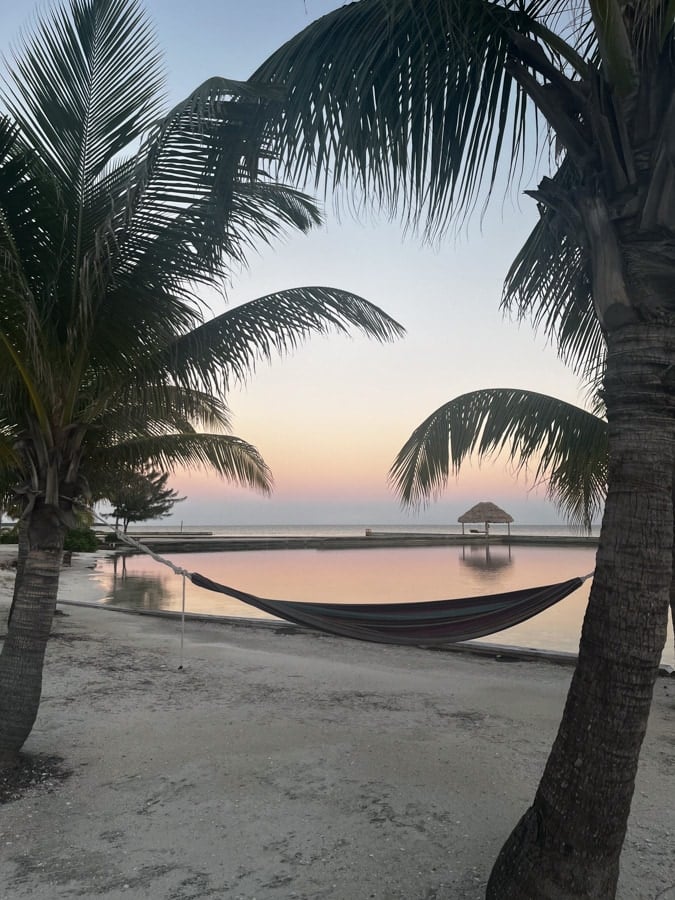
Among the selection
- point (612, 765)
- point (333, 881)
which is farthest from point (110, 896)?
point (612, 765)

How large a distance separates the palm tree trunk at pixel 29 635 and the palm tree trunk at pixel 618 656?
230cm

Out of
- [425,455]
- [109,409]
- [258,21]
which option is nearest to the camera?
[258,21]

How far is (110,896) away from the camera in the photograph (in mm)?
1981

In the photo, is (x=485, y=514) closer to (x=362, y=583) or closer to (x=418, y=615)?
(x=362, y=583)

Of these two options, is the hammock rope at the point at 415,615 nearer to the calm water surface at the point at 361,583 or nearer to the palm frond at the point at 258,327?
the palm frond at the point at 258,327

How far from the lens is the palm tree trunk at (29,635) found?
299 centimetres

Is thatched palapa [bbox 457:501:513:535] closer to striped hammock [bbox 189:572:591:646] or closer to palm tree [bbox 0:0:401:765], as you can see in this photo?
striped hammock [bbox 189:572:591:646]

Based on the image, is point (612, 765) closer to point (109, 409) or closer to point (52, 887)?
point (52, 887)

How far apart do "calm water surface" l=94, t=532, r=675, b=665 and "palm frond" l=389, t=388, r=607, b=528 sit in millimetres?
A: 2862

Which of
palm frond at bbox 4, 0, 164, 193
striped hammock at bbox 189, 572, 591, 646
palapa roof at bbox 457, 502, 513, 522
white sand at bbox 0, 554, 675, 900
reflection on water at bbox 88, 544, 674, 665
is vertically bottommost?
reflection on water at bbox 88, 544, 674, 665

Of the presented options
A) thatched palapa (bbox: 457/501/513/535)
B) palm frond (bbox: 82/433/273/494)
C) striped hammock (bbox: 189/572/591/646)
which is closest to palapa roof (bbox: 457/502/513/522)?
thatched palapa (bbox: 457/501/513/535)

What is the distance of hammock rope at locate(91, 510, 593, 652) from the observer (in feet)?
12.2

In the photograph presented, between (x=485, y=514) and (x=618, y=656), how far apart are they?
31523 mm

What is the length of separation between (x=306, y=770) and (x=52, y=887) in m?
1.27
